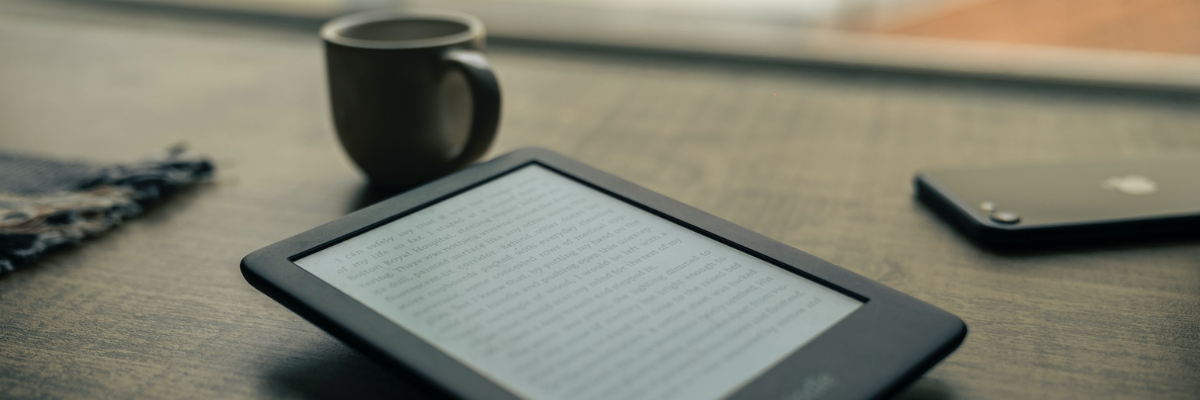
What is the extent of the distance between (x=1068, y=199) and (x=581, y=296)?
32cm

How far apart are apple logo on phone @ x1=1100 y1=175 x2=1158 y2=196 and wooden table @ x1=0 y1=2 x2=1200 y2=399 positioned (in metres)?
0.05

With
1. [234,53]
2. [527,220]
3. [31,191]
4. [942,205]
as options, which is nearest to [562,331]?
[527,220]

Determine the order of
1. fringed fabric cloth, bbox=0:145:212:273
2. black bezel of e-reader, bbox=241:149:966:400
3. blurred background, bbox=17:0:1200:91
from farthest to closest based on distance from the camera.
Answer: blurred background, bbox=17:0:1200:91 → fringed fabric cloth, bbox=0:145:212:273 → black bezel of e-reader, bbox=241:149:966:400

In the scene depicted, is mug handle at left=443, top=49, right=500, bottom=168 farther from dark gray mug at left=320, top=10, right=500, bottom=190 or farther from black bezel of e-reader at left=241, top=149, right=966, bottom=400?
black bezel of e-reader at left=241, top=149, right=966, bottom=400

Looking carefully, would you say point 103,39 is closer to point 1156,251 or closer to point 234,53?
point 234,53

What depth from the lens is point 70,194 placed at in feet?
1.67

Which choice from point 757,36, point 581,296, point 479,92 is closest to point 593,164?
point 479,92

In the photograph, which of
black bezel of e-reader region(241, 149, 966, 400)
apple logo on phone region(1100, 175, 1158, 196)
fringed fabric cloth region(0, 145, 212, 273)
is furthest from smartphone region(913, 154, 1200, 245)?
fringed fabric cloth region(0, 145, 212, 273)

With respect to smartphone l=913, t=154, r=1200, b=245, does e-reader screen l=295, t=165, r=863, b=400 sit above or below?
above

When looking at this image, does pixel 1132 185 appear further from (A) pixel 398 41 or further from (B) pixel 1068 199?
(A) pixel 398 41

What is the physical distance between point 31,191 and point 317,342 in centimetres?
28

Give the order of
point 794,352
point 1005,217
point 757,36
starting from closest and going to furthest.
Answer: point 794,352
point 1005,217
point 757,36

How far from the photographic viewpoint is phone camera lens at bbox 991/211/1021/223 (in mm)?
457

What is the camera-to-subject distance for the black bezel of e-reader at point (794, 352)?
0.29 metres
